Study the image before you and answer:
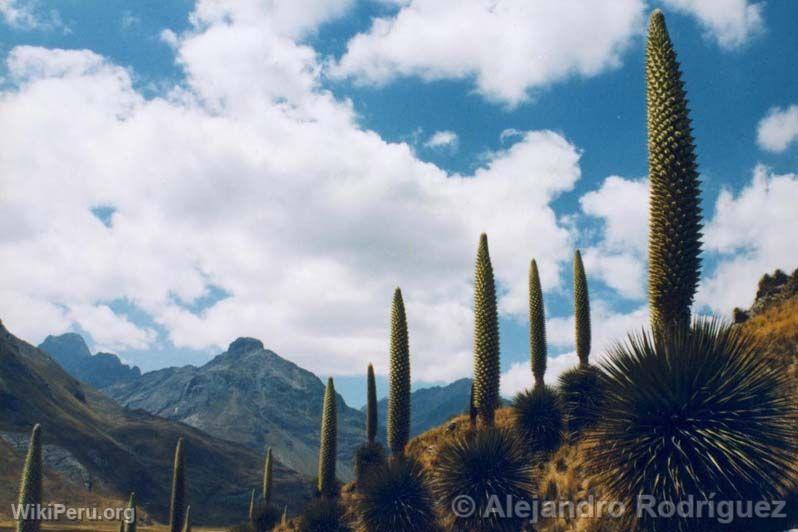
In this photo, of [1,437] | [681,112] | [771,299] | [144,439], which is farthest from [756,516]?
[144,439]

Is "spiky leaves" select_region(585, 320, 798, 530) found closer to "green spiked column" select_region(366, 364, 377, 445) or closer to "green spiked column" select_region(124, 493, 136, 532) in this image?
"green spiked column" select_region(366, 364, 377, 445)

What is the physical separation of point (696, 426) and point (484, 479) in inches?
363

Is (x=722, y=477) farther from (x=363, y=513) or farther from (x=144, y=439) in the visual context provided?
(x=144, y=439)

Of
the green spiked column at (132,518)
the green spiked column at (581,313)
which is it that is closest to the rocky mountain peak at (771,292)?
the green spiked column at (581,313)

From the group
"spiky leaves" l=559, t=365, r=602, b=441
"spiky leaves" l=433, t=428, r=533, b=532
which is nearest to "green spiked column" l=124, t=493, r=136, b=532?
"spiky leaves" l=433, t=428, r=533, b=532

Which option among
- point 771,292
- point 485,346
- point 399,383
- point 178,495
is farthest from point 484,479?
point 178,495

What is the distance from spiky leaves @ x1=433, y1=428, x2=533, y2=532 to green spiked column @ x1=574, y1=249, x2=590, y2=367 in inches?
510

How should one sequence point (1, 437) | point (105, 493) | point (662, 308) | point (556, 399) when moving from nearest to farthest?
point (662, 308)
point (556, 399)
point (1, 437)
point (105, 493)

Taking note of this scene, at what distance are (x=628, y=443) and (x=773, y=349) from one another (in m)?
8.76

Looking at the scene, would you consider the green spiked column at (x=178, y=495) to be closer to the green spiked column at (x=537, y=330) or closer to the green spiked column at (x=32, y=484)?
the green spiked column at (x=32, y=484)

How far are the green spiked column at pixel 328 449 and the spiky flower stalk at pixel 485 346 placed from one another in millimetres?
10444

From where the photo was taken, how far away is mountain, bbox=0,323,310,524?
123m

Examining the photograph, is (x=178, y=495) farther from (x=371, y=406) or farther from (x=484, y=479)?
(x=484, y=479)

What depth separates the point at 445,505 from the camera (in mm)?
19609
